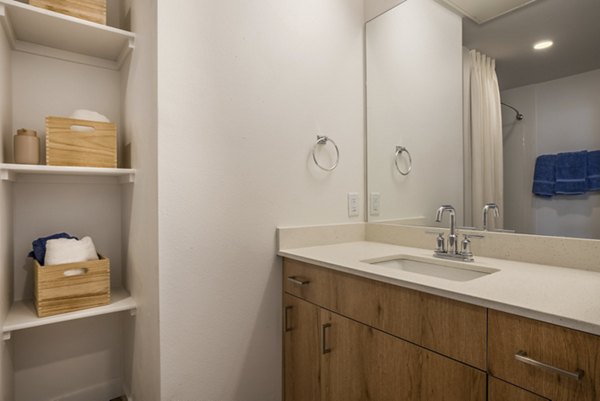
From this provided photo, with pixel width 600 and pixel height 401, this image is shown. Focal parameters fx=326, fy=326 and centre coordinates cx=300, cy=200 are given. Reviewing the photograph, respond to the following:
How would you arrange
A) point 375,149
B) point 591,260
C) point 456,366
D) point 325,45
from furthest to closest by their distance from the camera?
point 375,149
point 325,45
point 591,260
point 456,366

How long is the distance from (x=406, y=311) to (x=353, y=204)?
87 cm

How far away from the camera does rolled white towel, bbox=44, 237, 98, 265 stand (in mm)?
1288

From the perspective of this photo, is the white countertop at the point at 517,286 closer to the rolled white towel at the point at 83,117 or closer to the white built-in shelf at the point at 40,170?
the white built-in shelf at the point at 40,170

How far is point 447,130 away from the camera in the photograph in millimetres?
1590

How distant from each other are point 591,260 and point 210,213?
1.36 meters

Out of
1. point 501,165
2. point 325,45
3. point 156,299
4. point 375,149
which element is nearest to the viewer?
point 156,299

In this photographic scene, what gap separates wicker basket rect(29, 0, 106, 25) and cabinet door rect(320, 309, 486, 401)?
1.53 metres

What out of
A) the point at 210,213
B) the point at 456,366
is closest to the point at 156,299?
the point at 210,213

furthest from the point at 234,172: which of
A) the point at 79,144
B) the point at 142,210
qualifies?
the point at 79,144

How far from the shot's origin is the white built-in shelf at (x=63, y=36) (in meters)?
1.22

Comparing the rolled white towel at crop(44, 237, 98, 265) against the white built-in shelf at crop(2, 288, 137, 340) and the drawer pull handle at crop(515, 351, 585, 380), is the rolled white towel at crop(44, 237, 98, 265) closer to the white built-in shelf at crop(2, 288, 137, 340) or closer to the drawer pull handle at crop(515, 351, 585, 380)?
the white built-in shelf at crop(2, 288, 137, 340)

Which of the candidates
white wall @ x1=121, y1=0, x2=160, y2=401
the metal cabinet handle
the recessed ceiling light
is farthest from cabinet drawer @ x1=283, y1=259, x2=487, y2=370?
the recessed ceiling light

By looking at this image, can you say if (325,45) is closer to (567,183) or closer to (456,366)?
(567,183)

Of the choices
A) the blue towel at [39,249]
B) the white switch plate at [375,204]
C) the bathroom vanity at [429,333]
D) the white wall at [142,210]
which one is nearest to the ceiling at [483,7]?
the white switch plate at [375,204]
